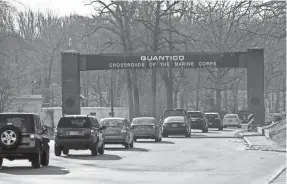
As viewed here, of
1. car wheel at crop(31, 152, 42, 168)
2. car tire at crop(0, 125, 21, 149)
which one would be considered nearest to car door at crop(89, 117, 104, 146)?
car wheel at crop(31, 152, 42, 168)

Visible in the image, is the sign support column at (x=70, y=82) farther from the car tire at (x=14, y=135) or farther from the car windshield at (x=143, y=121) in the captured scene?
the car tire at (x=14, y=135)

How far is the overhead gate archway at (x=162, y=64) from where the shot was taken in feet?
209

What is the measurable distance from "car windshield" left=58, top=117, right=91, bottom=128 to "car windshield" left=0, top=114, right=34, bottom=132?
7.85 metres

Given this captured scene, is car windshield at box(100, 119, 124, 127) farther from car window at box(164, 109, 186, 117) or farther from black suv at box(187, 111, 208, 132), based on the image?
black suv at box(187, 111, 208, 132)

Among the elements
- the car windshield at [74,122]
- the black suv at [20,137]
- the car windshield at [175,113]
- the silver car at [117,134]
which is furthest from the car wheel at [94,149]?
the car windshield at [175,113]

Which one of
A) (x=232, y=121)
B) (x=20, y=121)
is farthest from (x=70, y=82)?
(x=20, y=121)

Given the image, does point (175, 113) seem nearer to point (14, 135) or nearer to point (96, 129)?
point (96, 129)

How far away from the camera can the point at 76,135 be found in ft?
110

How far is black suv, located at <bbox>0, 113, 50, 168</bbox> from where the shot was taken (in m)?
25.5

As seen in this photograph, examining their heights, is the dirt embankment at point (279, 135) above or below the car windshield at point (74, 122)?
below

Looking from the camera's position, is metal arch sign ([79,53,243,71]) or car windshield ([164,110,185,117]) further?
metal arch sign ([79,53,243,71])

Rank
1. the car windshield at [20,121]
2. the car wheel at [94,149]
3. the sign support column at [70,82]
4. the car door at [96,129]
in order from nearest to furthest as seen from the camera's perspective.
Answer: the car windshield at [20,121] → the car wheel at [94,149] → the car door at [96,129] → the sign support column at [70,82]

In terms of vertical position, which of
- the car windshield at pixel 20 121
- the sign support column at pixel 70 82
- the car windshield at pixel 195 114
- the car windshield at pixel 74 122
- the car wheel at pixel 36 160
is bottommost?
the car wheel at pixel 36 160

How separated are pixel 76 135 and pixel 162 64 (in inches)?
1219
